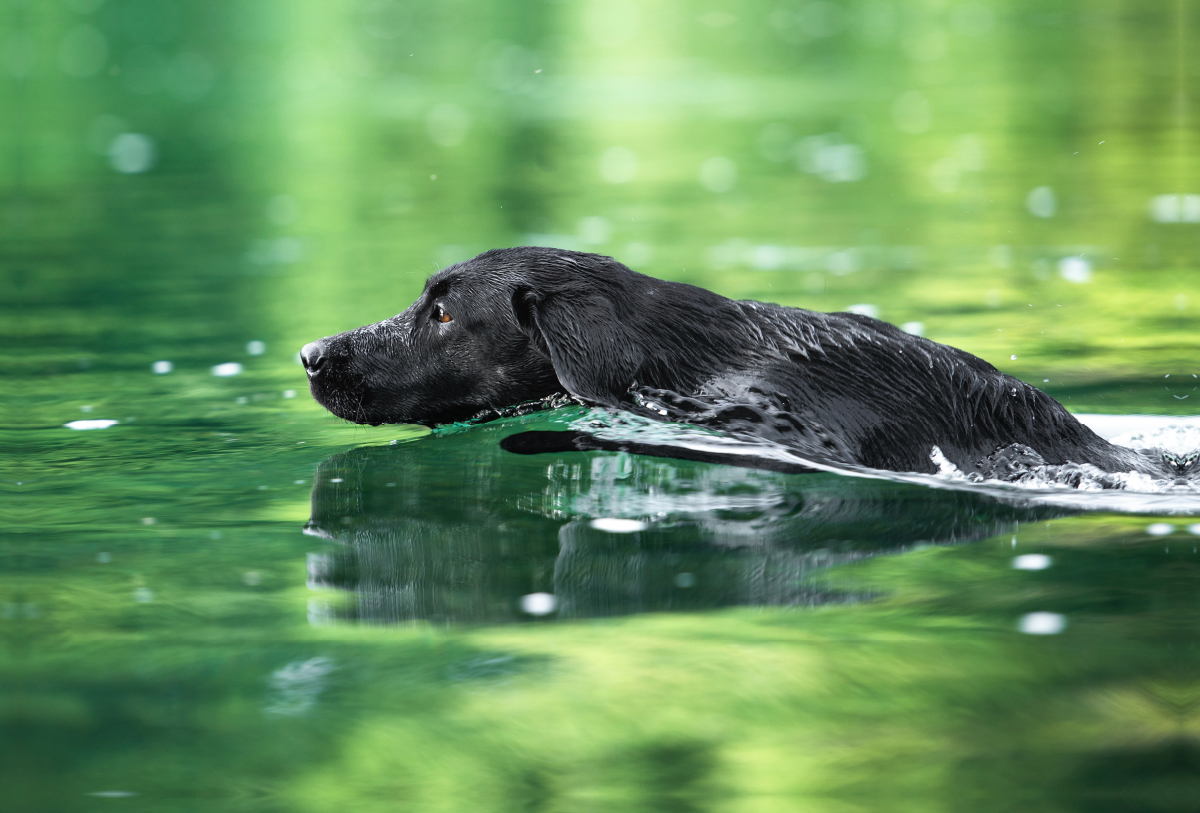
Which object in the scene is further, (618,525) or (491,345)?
(491,345)

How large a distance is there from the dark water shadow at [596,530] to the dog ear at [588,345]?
34 centimetres

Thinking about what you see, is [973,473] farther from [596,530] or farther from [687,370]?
[596,530]

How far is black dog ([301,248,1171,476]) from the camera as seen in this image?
6434 mm

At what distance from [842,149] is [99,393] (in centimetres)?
1349

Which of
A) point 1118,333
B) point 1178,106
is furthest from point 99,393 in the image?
point 1178,106

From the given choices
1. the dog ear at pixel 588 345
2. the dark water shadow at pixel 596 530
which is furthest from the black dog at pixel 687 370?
the dark water shadow at pixel 596 530

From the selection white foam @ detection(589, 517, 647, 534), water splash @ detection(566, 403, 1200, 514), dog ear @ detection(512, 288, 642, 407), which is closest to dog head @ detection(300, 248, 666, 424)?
dog ear @ detection(512, 288, 642, 407)

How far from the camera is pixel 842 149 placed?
65.1 feet

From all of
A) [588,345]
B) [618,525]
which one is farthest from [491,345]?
[618,525]

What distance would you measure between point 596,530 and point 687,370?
45.6 inches

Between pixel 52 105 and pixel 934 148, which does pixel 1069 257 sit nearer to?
pixel 934 148

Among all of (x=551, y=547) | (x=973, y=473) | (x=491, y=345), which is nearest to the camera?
(x=551, y=547)

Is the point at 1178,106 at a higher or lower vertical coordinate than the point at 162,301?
higher

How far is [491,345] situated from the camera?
277 inches
